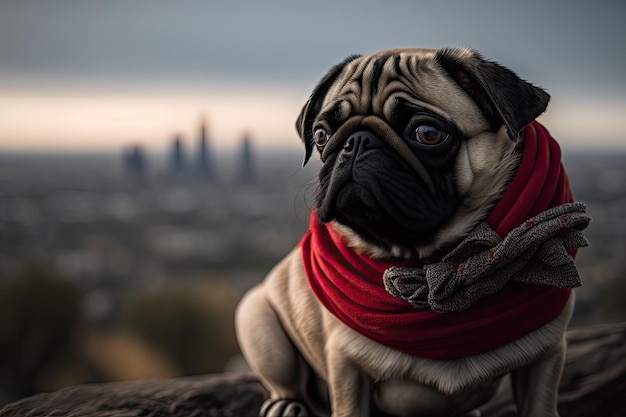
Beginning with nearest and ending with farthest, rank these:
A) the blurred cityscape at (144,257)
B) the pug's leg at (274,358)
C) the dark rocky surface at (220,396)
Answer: the pug's leg at (274,358) → the dark rocky surface at (220,396) → the blurred cityscape at (144,257)

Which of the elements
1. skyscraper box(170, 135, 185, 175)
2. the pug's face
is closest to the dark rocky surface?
the pug's face

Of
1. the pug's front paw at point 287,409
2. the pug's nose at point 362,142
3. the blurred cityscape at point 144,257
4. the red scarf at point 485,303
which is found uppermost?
the pug's nose at point 362,142

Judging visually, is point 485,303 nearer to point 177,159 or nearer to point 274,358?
point 274,358

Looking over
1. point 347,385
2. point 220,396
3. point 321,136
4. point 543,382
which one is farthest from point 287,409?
point 321,136

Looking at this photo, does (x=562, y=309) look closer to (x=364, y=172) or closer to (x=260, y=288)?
(x=364, y=172)

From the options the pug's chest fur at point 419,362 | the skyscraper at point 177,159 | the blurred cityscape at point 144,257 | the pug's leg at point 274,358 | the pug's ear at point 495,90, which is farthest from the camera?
the skyscraper at point 177,159

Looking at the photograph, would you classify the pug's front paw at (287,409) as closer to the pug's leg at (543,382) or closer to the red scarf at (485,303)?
the red scarf at (485,303)

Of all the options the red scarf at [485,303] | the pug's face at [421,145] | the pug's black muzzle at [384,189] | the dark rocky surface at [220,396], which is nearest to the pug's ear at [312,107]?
the pug's face at [421,145]

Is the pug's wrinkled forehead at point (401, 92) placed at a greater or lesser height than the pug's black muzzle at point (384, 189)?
greater
